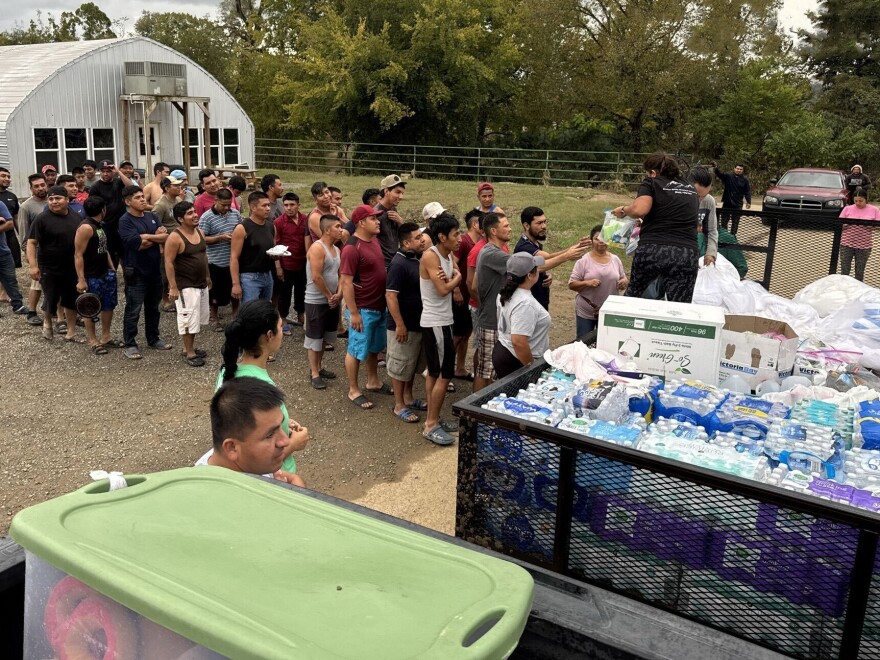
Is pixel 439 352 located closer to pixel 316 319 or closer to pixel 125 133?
pixel 316 319

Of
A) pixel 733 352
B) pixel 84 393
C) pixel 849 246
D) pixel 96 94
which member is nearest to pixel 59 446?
pixel 84 393

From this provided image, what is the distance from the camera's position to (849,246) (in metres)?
9.03

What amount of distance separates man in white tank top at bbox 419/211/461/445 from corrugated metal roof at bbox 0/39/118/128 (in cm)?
1776

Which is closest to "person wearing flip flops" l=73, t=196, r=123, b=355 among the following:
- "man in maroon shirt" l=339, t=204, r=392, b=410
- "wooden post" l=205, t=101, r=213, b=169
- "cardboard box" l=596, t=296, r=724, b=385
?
"man in maroon shirt" l=339, t=204, r=392, b=410

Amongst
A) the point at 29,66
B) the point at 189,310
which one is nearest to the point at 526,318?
the point at 189,310

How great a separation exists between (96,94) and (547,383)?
21948mm

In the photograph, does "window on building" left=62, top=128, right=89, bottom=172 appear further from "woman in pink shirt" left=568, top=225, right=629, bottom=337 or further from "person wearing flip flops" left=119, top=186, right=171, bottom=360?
"woman in pink shirt" left=568, top=225, right=629, bottom=337

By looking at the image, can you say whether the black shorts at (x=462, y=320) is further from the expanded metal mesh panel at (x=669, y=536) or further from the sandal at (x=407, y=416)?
the expanded metal mesh panel at (x=669, y=536)

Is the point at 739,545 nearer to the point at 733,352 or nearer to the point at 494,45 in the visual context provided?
the point at 733,352

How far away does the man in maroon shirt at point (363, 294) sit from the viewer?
6.98 m

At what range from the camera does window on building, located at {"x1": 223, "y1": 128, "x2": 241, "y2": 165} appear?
26.4 metres

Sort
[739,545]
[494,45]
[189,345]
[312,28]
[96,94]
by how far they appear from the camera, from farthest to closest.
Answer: [494,45] → [312,28] → [96,94] → [189,345] → [739,545]

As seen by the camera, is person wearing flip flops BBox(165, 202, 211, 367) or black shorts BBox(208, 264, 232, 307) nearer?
person wearing flip flops BBox(165, 202, 211, 367)

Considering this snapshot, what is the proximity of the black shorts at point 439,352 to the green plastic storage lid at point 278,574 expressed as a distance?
15.0 feet
